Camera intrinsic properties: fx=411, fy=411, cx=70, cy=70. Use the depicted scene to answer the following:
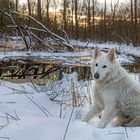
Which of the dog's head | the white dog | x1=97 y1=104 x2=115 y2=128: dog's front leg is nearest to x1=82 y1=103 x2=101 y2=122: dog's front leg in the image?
the white dog

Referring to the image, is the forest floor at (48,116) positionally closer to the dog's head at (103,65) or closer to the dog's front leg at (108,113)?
the dog's front leg at (108,113)

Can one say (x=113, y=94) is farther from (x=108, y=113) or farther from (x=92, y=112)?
(x=92, y=112)

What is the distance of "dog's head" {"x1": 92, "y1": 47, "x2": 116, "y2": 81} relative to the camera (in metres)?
5.73

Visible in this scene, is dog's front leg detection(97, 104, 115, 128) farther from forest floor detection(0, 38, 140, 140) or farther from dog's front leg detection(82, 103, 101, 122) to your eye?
dog's front leg detection(82, 103, 101, 122)

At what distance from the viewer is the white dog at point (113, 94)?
217 inches

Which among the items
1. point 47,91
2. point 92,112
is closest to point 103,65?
point 92,112

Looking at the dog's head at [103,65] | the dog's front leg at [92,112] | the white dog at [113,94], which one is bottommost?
the dog's front leg at [92,112]

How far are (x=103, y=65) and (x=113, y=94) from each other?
0.46 m

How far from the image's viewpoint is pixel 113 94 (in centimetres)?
562

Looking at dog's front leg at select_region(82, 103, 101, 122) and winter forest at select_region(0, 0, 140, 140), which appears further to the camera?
dog's front leg at select_region(82, 103, 101, 122)

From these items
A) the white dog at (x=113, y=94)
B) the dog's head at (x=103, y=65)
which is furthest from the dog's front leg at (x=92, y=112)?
the dog's head at (x=103, y=65)

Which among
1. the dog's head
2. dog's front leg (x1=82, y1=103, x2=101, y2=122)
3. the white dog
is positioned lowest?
dog's front leg (x1=82, y1=103, x2=101, y2=122)

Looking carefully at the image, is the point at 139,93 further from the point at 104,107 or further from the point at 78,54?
the point at 78,54

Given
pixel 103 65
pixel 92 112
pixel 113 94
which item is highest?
pixel 103 65
